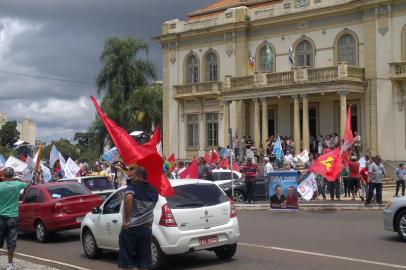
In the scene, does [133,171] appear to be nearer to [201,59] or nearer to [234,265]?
[234,265]

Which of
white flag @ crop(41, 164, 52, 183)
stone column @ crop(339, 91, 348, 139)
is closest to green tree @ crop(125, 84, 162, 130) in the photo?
stone column @ crop(339, 91, 348, 139)

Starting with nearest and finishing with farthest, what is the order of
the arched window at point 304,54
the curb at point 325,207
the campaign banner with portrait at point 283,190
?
the curb at point 325,207, the campaign banner with portrait at point 283,190, the arched window at point 304,54

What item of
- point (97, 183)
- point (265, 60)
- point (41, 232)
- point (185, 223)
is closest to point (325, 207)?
point (97, 183)

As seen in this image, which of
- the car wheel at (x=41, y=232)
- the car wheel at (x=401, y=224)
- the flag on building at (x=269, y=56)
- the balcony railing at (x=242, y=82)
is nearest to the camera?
the car wheel at (x=401, y=224)

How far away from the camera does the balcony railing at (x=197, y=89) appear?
43344mm

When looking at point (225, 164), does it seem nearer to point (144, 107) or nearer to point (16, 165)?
point (16, 165)

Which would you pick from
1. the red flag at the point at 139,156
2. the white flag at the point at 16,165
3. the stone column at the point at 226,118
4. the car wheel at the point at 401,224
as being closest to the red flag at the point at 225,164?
the white flag at the point at 16,165

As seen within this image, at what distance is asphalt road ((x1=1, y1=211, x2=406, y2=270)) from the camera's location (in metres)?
11.2

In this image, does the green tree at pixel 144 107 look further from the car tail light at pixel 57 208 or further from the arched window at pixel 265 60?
the car tail light at pixel 57 208

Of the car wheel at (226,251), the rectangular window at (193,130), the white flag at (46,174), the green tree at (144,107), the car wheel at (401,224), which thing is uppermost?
the green tree at (144,107)

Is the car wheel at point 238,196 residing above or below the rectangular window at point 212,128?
below

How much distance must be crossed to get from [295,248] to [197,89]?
3211cm

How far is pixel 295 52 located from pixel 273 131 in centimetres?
534

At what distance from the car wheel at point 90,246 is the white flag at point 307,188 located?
11.9 metres
